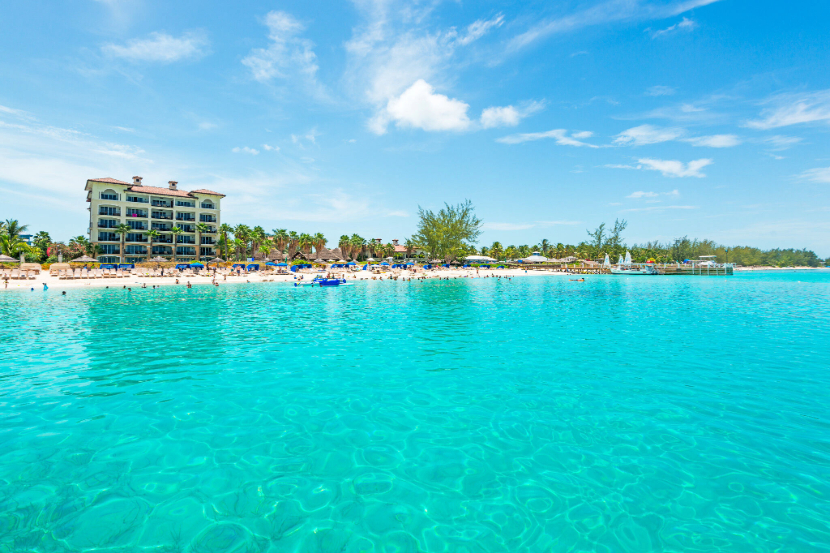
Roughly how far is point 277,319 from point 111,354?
373 inches


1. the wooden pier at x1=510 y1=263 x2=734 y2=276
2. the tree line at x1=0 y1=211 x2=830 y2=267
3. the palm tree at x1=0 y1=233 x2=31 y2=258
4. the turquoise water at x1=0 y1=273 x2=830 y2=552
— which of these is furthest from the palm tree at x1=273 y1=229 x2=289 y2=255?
the turquoise water at x1=0 y1=273 x2=830 y2=552

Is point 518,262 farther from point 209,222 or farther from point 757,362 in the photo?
point 757,362

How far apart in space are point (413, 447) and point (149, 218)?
9499 centimetres

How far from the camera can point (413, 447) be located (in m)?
7.35

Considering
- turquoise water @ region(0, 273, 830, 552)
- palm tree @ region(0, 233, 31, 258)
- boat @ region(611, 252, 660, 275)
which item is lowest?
turquoise water @ region(0, 273, 830, 552)

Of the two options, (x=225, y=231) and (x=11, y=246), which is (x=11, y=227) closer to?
(x=11, y=246)

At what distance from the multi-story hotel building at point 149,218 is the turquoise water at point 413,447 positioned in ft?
254

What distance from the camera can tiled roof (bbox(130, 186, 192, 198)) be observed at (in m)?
80.1

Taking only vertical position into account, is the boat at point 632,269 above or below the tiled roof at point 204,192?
below

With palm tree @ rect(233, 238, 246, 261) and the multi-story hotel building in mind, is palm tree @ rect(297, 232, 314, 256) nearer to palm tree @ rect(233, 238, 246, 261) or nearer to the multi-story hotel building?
palm tree @ rect(233, 238, 246, 261)

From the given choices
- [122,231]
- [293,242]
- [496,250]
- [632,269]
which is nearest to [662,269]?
[632,269]

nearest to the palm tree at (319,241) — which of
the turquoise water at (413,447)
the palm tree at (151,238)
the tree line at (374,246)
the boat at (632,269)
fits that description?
the tree line at (374,246)

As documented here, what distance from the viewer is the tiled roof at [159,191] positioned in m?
80.1

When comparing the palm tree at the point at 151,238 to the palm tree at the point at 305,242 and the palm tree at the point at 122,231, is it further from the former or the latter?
the palm tree at the point at 305,242
